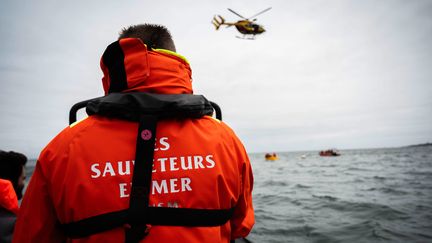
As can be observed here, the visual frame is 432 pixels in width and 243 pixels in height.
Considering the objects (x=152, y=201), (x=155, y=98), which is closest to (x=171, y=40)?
(x=155, y=98)

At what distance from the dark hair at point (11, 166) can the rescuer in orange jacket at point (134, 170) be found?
11.0ft

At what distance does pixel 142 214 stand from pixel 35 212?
62cm

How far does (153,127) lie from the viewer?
53.9 inches

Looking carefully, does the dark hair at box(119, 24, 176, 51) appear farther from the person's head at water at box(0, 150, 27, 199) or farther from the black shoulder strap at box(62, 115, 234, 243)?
the person's head at water at box(0, 150, 27, 199)

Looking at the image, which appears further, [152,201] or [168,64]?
[168,64]

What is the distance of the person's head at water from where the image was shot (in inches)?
154

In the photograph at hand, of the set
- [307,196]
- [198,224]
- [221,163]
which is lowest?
[307,196]

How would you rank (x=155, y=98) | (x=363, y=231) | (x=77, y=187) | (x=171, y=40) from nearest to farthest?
(x=77, y=187)
(x=155, y=98)
(x=171, y=40)
(x=363, y=231)

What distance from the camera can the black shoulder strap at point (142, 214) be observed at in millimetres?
1253

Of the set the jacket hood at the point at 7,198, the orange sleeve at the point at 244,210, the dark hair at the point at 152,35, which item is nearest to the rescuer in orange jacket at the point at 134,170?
the orange sleeve at the point at 244,210

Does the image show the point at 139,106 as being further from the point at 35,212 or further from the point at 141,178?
the point at 35,212

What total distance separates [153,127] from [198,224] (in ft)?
1.93

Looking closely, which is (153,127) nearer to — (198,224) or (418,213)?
(198,224)

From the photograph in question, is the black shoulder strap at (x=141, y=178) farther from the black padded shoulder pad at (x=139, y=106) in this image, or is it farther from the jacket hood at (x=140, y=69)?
the jacket hood at (x=140, y=69)
